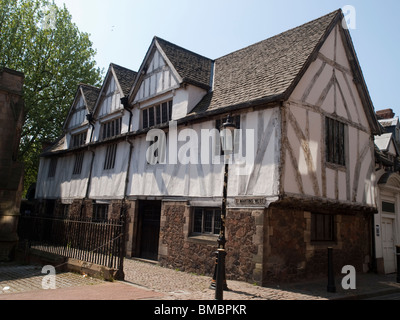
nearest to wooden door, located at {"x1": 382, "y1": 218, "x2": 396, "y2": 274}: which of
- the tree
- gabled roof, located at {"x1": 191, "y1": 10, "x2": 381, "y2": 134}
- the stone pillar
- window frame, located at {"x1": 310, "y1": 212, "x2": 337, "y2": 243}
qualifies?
window frame, located at {"x1": 310, "y1": 212, "x2": 337, "y2": 243}

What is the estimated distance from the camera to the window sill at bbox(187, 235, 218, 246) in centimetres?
1000

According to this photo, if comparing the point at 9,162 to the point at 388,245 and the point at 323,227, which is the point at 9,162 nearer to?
the point at 323,227

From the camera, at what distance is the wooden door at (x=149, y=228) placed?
41.5ft

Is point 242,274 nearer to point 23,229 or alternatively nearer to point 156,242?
point 156,242

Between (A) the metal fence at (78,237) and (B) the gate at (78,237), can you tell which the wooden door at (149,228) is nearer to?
(A) the metal fence at (78,237)

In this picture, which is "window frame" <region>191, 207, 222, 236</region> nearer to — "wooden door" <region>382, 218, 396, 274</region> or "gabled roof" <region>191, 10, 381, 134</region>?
"gabled roof" <region>191, 10, 381, 134</region>

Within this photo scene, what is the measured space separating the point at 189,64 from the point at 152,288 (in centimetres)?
941

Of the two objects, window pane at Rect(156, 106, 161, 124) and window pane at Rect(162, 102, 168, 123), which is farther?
window pane at Rect(156, 106, 161, 124)

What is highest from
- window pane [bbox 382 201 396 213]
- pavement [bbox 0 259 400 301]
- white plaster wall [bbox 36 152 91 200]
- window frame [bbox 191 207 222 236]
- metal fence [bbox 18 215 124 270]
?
white plaster wall [bbox 36 152 91 200]

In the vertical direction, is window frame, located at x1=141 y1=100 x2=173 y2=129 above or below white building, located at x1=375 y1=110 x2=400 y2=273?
above

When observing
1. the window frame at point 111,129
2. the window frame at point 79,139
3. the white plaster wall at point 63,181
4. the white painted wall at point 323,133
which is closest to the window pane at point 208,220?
the white painted wall at point 323,133

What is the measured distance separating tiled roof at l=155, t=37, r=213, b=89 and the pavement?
7.03m

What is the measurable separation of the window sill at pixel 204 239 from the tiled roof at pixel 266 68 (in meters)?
4.11
